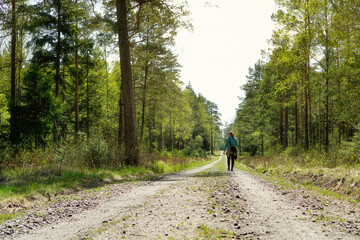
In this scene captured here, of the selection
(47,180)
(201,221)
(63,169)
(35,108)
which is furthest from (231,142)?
(35,108)

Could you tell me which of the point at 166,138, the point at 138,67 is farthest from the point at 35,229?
the point at 166,138

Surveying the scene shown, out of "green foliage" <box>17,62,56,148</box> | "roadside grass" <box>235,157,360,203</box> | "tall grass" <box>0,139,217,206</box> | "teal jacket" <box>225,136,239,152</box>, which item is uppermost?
"green foliage" <box>17,62,56,148</box>

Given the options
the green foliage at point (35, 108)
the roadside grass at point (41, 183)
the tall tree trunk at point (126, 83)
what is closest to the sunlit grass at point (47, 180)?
the roadside grass at point (41, 183)

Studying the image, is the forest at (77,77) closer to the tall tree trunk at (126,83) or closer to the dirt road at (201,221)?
the tall tree trunk at (126,83)

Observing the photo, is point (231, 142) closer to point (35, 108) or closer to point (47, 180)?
point (47, 180)

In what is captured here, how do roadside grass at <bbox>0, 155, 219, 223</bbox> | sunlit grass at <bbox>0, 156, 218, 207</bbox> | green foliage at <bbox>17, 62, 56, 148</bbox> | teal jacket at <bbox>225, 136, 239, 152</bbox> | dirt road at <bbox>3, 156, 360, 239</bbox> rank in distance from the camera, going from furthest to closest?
1. teal jacket at <bbox>225, 136, 239, 152</bbox>
2. green foliage at <bbox>17, 62, 56, 148</bbox>
3. sunlit grass at <bbox>0, 156, 218, 207</bbox>
4. roadside grass at <bbox>0, 155, 219, 223</bbox>
5. dirt road at <bbox>3, 156, 360, 239</bbox>

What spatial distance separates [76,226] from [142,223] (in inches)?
41.3

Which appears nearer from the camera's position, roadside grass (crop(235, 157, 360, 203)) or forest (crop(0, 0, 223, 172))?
roadside grass (crop(235, 157, 360, 203))

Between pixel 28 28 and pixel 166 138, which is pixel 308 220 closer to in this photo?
pixel 28 28

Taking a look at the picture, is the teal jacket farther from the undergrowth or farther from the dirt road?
the dirt road

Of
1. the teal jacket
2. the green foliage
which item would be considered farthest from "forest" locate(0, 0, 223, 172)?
the teal jacket

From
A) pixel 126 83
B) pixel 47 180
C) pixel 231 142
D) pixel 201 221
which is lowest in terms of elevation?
pixel 47 180

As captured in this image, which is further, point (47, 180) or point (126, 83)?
point (126, 83)

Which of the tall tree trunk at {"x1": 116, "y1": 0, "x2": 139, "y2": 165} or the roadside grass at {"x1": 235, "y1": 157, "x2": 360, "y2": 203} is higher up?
the tall tree trunk at {"x1": 116, "y1": 0, "x2": 139, "y2": 165}
